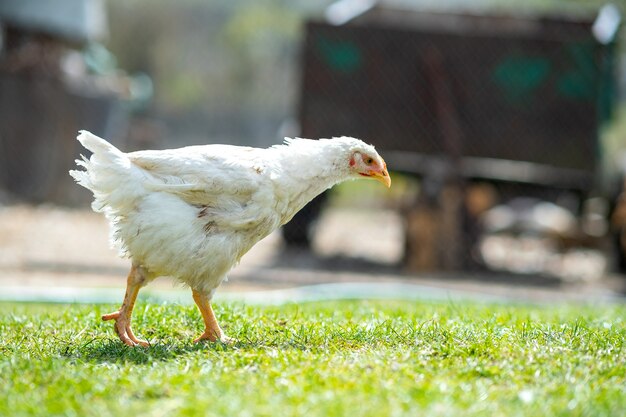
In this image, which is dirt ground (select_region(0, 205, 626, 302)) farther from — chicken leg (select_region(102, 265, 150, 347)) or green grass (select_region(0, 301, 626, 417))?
green grass (select_region(0, 301, 626, 417))

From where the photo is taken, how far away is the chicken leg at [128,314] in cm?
514

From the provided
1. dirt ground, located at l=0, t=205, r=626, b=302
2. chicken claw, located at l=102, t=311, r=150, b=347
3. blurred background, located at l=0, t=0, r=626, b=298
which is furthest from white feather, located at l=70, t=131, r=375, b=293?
blurred background, located at l=0, t=0, r=626, b=298

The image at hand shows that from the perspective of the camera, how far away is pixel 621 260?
13.3m

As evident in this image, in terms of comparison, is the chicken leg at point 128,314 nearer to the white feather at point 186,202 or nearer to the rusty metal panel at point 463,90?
the white feather at point 186,202

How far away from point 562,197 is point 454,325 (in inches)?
477

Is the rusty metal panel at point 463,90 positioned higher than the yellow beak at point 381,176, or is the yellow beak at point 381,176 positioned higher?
the rusty metal panel at point 463,90

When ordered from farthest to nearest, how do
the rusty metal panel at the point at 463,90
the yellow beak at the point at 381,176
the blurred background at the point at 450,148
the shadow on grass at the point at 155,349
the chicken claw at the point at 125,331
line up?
the rusty metal panel at the point at 463,90
the blurred background at the point at 450,148
the yellow beak at the point at 381,176
the chicken claw at the point at 125,331
the shadow on grass at the point at 155,349

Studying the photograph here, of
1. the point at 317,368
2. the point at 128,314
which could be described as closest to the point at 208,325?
the point at 128,314

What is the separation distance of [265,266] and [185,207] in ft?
24.0

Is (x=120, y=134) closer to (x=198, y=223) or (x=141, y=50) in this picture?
(x=198, y=223)

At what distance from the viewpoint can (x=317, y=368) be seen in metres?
4.24

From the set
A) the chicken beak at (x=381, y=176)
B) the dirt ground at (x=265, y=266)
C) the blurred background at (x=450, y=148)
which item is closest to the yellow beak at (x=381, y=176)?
the chicken beak at (x=381, y=176)

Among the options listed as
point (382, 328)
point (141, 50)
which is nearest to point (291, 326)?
point (382, 328)

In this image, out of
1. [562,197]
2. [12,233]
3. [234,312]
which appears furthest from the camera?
[562,197]
